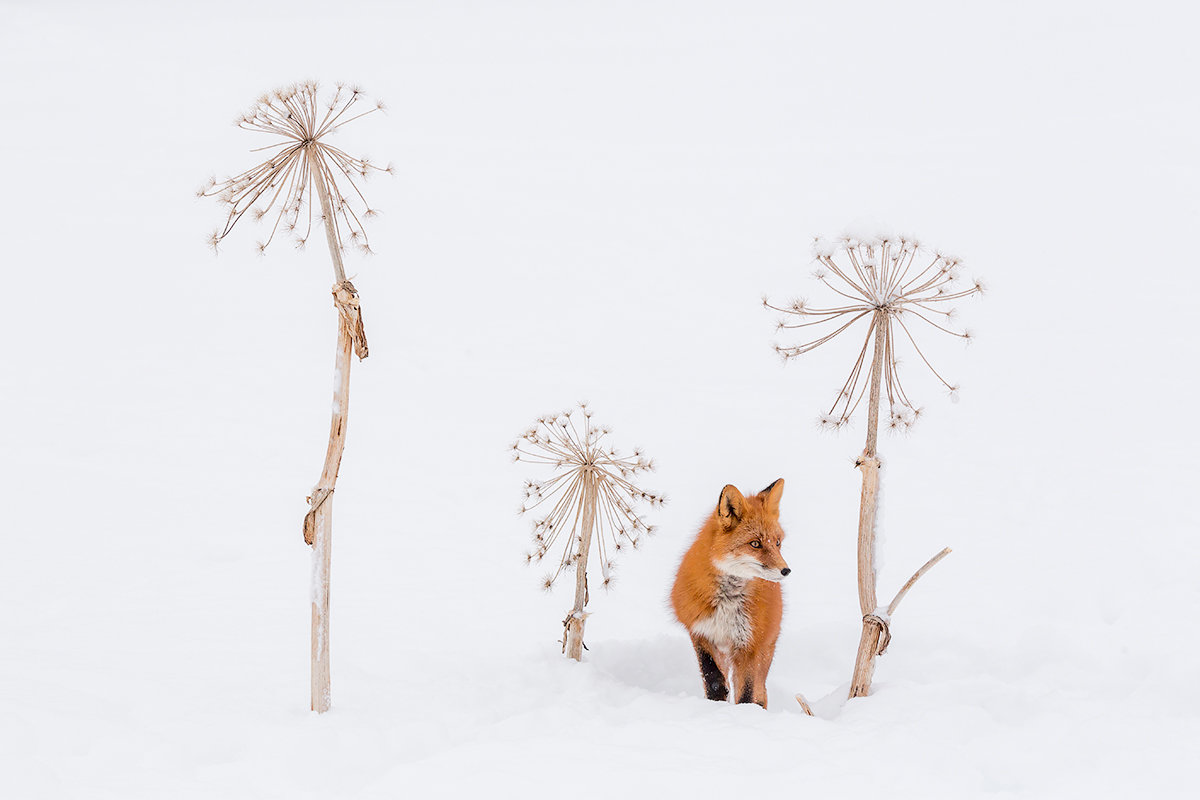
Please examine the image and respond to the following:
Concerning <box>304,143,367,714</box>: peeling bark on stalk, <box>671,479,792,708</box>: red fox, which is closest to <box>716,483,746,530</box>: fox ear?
<box>671,479,792,708</box>: red fox

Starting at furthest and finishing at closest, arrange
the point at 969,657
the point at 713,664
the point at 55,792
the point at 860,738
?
1. the point at 969,657
2. the point at 713,664
3. the point at 860,738
4. the point at 55,792

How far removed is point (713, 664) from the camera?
601 centimetres

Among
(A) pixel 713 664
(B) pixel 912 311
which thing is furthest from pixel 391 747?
(B) pixel 912 311

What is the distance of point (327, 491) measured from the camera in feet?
16.7

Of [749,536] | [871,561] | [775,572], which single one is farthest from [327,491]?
[871,561]

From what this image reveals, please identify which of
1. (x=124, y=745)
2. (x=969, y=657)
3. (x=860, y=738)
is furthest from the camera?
(x=969, y=657)

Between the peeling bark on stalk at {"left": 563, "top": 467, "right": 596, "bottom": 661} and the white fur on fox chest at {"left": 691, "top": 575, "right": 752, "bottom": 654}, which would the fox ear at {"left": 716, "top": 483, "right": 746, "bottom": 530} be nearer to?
the white fur on fox chest at {"left": 691, "top": 575, "right": 752, "bottom": 654}

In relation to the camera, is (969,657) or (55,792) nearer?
(55,792)

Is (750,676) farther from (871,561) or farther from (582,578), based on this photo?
(582,578)

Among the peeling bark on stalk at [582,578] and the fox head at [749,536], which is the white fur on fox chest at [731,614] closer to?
the fox head at [749,536]

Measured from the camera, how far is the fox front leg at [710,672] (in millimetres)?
5984

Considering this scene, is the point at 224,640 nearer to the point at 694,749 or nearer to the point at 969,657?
the point at 694,749

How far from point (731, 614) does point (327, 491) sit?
7.75 ft

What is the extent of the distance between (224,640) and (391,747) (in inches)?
82.7
